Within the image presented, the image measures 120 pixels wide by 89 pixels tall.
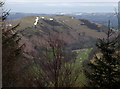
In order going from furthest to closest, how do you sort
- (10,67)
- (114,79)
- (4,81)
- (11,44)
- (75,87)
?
(11,44)
(10,67)
(4,81)
(75,87)
(114,79)

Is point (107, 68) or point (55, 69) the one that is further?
point (107, 68)

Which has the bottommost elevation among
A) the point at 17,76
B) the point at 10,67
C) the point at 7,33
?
the point at 17,76

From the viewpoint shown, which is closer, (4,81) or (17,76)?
(4,81)

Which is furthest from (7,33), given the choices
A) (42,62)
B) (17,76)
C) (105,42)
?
(105,42)

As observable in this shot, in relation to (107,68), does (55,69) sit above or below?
above

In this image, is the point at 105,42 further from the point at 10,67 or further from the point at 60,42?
the point at 10,67

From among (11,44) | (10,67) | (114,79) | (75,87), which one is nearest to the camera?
(114,79)

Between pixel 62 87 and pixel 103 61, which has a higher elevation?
pixel 103 61
